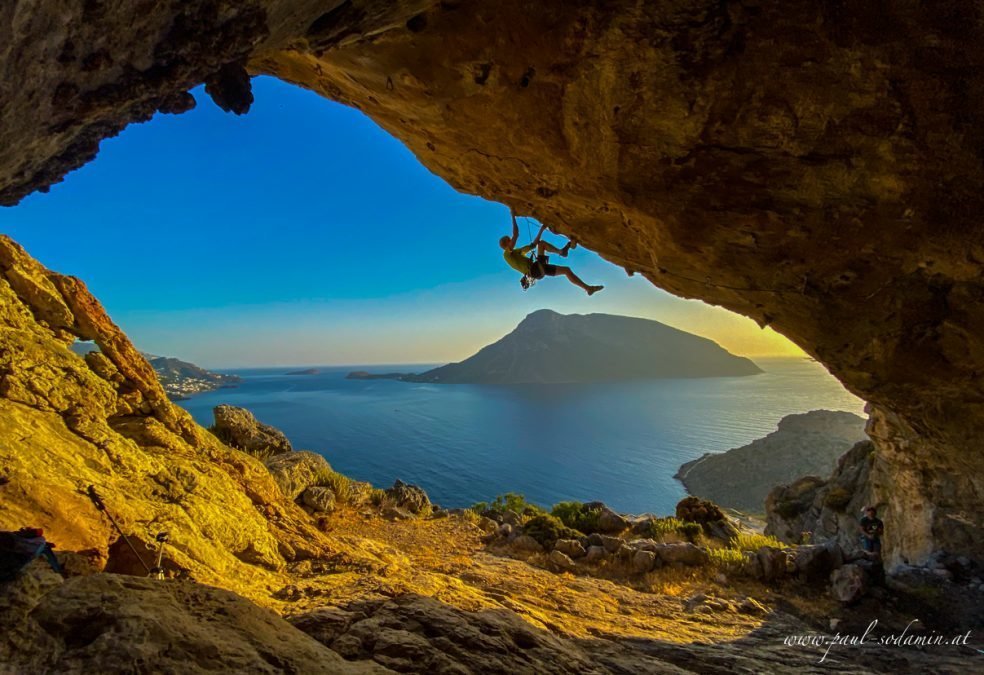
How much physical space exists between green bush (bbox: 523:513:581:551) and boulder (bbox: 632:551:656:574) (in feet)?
6.59

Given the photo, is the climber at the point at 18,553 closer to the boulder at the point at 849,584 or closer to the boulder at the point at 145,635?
the boulder at the point at 145,635

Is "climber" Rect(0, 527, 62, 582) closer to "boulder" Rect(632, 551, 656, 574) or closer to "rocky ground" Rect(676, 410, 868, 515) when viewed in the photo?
"boulder" Rect(632, 551, 656, 574)

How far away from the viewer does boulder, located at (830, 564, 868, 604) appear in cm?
831

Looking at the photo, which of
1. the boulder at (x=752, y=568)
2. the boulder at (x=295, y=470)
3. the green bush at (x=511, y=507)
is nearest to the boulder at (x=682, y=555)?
the boulder at (x=752, y=568)

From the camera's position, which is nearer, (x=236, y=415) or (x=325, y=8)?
(x=325, y=8)

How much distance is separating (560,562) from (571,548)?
738 millimetres

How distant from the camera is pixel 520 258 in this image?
9.01 metres

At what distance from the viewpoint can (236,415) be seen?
14.0 meters

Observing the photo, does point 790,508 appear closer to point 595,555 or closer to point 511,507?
point 511,507

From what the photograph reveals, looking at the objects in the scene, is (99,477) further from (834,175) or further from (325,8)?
(834,175)

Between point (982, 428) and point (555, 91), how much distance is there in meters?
10.1

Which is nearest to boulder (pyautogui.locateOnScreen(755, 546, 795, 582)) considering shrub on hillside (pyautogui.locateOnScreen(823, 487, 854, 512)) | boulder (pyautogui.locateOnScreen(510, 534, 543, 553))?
boulder (pyautogui.locateOnScreen(510, 534, 543, 553))

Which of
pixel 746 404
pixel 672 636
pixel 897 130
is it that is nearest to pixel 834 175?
pixel 897 130

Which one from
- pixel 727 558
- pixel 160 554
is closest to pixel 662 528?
pixel 727 558
